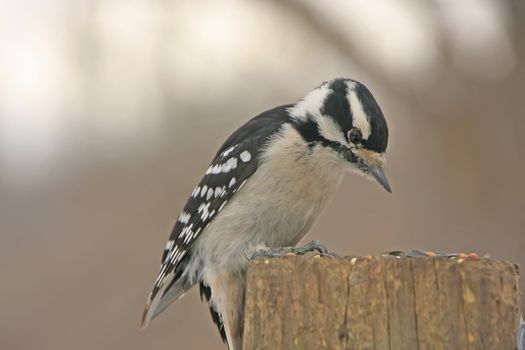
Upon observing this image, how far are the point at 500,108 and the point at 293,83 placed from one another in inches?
50.2

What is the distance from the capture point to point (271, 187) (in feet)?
9.40

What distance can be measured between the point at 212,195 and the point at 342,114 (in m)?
0.52

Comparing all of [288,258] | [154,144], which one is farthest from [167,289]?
[154,144]

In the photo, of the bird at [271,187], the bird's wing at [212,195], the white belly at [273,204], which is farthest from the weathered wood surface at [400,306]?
the bird's wing at [212,195]

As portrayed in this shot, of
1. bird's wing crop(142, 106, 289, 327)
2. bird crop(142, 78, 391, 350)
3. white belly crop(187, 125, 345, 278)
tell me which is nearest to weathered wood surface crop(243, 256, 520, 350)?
bird crop(142, 78, 391, 350)

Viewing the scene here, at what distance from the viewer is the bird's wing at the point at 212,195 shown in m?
2.95

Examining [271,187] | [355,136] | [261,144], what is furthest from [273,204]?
[355,136]

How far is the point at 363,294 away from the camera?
1.85m

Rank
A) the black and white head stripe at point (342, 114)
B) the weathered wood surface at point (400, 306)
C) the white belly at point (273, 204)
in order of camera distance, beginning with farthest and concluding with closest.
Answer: the white belly at point (273, 204)
the black and white head stripe at point (342, 114)
the weathered wood surface at point (400, 306)

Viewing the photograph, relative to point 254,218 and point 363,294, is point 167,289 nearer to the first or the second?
point 254,218

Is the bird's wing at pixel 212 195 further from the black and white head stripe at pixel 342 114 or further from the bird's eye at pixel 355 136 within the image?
the bird's eye at pixel 355 136

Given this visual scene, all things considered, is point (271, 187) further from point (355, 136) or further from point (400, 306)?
point (400, 306)

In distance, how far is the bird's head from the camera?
271 centimetres

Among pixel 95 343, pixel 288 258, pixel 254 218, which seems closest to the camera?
pixel 288 258
